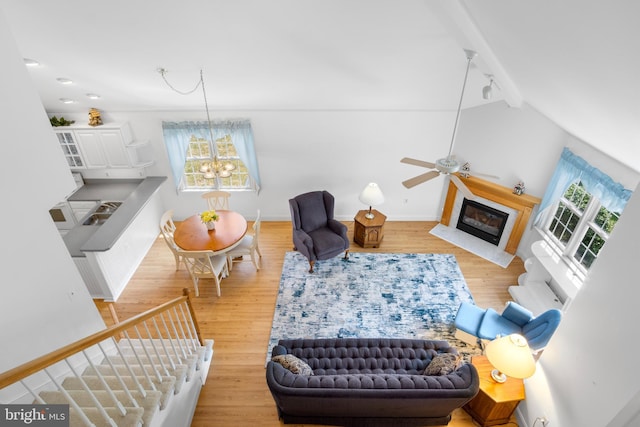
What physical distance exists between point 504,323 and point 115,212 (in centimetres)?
595

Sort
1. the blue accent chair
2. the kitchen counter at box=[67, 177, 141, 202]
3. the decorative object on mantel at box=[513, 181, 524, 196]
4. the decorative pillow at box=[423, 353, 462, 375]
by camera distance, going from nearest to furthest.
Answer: the decorative pillow at box=[423, 353, 462, 375], the blue accent chair, the decorative object on mantel at box=[513, 181, 524, 196], the kitchen counter at box=[67, 177, 141, 202]

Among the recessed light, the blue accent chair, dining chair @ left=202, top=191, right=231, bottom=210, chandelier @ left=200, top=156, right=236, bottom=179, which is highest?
the recessed light

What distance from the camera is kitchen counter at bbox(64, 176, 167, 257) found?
183 inches

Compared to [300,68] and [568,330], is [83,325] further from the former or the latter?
[568,330]

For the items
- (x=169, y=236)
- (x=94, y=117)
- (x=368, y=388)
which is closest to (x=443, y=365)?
(x=368, y=388)

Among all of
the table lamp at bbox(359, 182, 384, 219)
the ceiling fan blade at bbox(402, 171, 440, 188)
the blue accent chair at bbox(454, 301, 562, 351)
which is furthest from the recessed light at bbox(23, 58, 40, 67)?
the blue accent chair at bbox(454, 301, 562, 351)

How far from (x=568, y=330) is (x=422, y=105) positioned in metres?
3.97

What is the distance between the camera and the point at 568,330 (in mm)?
2869

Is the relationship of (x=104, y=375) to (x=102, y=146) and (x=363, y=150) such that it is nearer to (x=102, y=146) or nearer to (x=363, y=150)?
(x=102, y=146)

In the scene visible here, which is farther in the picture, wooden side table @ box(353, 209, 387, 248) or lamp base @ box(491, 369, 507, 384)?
wooden side table @ box(353, 209, 387, 248)

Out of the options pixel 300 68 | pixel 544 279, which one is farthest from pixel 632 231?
pixel 300 68

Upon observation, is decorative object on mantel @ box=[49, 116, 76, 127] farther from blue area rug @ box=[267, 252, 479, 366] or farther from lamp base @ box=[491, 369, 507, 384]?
lamp base @ box=[491, 369, 507, 384]

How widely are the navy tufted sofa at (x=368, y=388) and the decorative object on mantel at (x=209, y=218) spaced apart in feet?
7.59

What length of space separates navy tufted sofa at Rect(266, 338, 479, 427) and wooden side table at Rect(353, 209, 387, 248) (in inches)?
100.0
